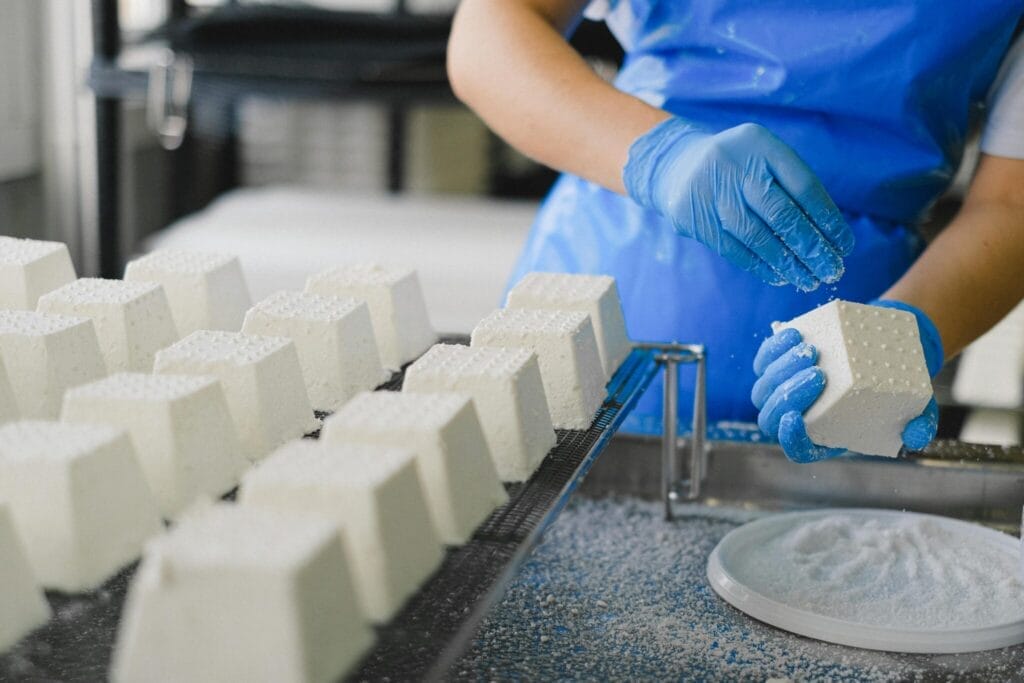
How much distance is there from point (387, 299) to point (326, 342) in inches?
7.7

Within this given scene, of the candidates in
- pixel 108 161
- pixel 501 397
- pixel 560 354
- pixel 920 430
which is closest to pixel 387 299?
pixel 560 354

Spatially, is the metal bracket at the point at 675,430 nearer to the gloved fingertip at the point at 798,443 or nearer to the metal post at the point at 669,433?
the metal post at the point at 669,433

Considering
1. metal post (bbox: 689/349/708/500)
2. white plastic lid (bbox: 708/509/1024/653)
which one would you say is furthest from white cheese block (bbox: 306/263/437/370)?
white plastic lid (bbox: 708/509/1024/653)

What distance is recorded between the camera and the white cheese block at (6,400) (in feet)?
3.77

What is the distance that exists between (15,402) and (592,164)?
85 cm

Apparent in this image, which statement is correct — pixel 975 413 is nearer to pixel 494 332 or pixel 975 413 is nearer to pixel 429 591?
pixel 494 332

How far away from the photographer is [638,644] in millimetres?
1195

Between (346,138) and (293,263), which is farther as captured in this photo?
(346,138)

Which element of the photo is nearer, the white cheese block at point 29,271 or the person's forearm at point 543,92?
the white cheese block at point 29,271

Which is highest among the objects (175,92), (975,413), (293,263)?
(175,92)

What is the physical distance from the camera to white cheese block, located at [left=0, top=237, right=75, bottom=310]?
1.42 meters

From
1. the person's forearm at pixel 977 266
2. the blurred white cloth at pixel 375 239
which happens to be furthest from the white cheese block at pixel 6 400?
the blurred white cloth at pixel 375 239

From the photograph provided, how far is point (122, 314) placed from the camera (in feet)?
4.38

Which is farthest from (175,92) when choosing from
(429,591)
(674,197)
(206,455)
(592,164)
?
(429,591)
